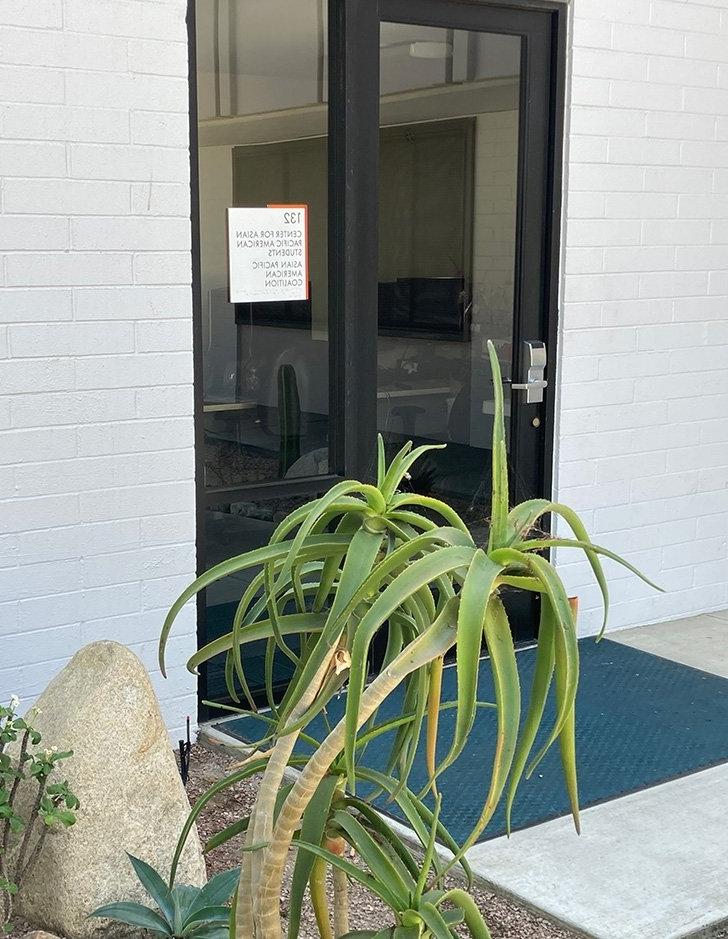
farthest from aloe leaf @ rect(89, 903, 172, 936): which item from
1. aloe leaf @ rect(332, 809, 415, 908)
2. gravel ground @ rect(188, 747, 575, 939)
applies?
aloe leaf @ rect(332, 809, 415, 908)

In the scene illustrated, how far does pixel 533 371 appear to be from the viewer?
512cm

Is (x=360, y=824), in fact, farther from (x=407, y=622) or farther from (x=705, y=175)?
(x=705, y=175)

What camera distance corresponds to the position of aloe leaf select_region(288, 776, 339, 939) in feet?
6.43

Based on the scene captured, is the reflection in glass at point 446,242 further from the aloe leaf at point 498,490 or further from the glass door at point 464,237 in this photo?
the aloe leaf at point 498,490

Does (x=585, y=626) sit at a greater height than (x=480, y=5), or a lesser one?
lesser

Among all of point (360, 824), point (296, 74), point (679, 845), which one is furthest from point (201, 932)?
point (296, 74)

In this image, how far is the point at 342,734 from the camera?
1896 millimetres

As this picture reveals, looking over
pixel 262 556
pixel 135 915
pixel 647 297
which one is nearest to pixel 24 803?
pixel 135 915

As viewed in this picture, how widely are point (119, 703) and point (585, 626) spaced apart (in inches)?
116

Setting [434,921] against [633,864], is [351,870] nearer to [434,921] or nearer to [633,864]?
[434,921]

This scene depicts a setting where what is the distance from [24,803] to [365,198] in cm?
255

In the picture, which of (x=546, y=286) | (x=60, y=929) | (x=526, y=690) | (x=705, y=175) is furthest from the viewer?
(x=705, y=175)

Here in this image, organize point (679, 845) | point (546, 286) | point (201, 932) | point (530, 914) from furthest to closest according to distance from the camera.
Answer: point (546, 286) < point (679, 845) < point (530, 914) < point (201, 932)

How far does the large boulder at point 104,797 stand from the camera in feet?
9.24
